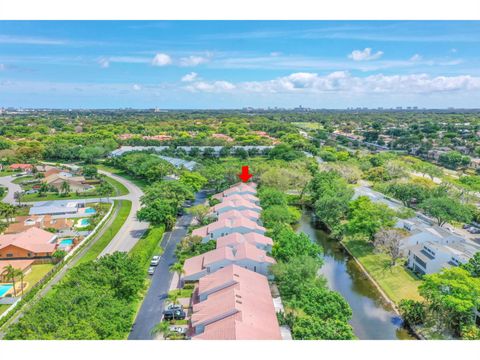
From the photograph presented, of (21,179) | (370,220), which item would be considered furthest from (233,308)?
(21,179)

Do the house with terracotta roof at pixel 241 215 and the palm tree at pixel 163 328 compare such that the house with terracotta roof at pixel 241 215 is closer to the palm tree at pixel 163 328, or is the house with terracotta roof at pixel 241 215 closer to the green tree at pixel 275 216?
the green tree at pixel 275 216

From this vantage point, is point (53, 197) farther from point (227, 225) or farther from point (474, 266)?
point (474, 266)

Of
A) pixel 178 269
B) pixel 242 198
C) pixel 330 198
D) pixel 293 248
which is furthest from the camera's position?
pixel 242 198

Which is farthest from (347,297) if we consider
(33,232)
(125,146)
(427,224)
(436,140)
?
(436,140)

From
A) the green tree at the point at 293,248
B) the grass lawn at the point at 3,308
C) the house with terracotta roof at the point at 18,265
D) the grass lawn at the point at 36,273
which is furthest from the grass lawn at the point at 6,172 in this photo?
the green tree at the point at 293,248

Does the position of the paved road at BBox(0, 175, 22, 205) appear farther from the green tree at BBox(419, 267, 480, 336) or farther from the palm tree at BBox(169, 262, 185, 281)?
the green tree at BBox(419, 267, 480, 336)

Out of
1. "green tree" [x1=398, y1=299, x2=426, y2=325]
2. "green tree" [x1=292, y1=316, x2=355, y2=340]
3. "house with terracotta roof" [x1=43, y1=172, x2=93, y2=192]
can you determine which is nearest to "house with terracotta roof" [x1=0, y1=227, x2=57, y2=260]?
"house with terracotta roof" [x1=43, y1=172, x2=93, y2=192]

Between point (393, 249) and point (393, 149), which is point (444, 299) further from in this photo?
point (393, 149)
